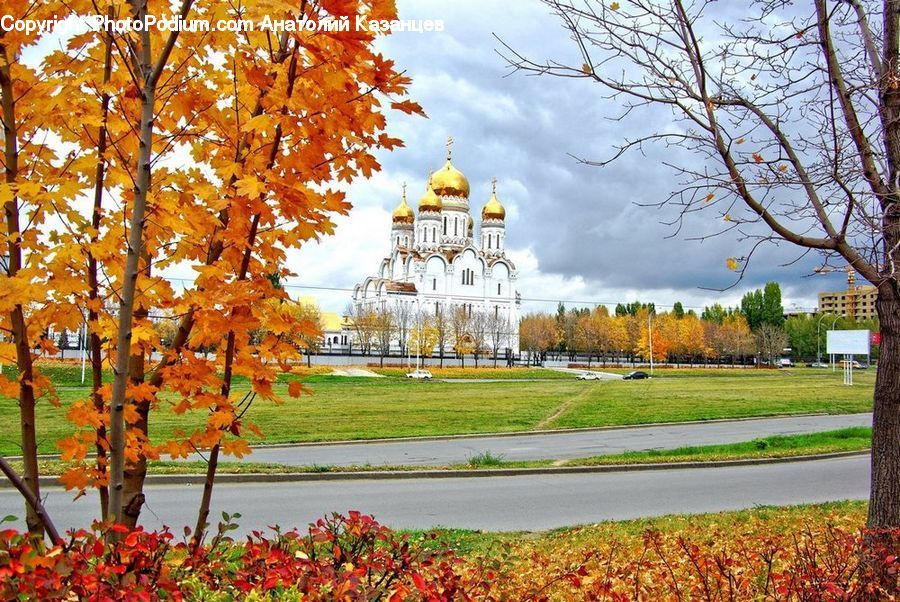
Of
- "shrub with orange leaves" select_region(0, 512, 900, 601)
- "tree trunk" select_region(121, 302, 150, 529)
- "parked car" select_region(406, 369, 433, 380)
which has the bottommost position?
"parked car" select_region(406, 369, 433, 380)

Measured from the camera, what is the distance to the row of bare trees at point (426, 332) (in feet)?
226

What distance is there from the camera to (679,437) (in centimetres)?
1836

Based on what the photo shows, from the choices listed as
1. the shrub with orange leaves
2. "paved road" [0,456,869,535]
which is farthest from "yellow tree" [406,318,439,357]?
the shrub with orange leaves

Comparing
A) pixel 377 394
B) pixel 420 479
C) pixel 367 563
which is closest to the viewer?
pixel 367 563

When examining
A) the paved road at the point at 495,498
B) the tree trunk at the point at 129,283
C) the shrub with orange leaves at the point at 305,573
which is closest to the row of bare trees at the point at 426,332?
the paved road at the point at 495,498

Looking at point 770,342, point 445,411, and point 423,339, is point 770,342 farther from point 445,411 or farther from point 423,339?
point 445,411

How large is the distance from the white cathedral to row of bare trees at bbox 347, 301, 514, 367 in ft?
17.0

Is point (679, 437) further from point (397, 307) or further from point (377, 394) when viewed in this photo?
point (397, 307)

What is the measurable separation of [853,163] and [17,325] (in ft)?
20.1

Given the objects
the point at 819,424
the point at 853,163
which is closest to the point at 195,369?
the point at 853,163

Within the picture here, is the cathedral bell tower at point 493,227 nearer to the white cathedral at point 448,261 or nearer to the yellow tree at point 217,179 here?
the white cathedral at point 448,261

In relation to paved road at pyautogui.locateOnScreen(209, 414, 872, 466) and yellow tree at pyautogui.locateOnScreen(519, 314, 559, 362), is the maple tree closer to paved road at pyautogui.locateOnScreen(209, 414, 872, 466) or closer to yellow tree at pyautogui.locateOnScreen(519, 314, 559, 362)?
paved road at pyautogui.locateOnScreen(209, 414, 872, 466)

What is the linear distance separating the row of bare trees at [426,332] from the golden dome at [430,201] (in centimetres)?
1430

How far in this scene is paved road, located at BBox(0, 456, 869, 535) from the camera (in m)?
8.88
